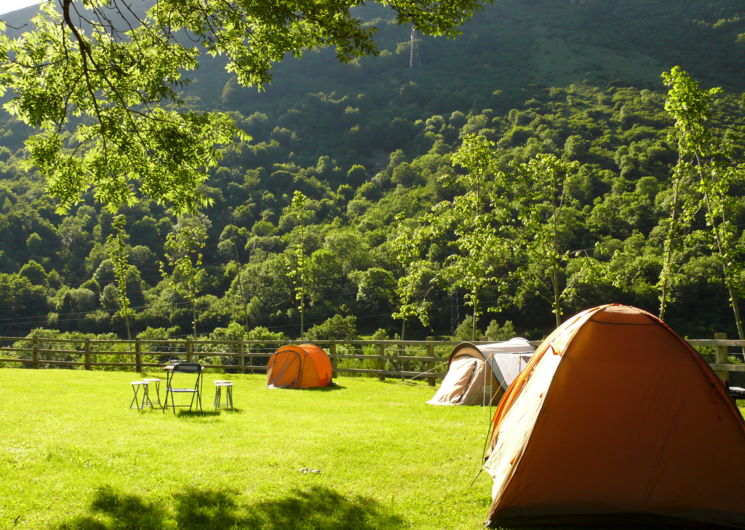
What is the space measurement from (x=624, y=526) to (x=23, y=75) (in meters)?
8.63

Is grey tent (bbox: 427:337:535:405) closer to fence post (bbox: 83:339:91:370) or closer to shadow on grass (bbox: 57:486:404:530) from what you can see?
shadow on grass (bbox: 57:486:404:530)

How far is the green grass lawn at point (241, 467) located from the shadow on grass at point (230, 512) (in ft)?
0.04

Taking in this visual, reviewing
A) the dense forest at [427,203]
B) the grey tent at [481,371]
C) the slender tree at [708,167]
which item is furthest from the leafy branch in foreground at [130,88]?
the dense forest at [427,203]

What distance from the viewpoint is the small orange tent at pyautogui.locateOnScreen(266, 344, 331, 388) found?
51.1 ft

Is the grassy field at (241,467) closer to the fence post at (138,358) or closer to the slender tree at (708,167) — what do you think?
the slender tree at (708,167)

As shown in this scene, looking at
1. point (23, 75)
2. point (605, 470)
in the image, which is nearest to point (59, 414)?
point (23, 75)

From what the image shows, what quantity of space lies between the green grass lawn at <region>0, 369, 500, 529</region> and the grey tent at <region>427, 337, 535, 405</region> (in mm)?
644

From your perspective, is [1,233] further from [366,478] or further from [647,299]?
[366,478]

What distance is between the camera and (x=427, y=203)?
80.4m

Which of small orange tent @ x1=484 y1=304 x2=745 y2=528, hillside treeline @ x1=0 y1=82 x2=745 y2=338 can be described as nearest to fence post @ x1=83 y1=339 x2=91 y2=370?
hillside treeline @ x1=0 y1=82 x2=745 y2=338

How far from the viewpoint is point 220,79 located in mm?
144500

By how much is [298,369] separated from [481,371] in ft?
19.0

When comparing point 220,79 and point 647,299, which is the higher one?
point 220,79

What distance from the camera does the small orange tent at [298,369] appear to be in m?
15.6
